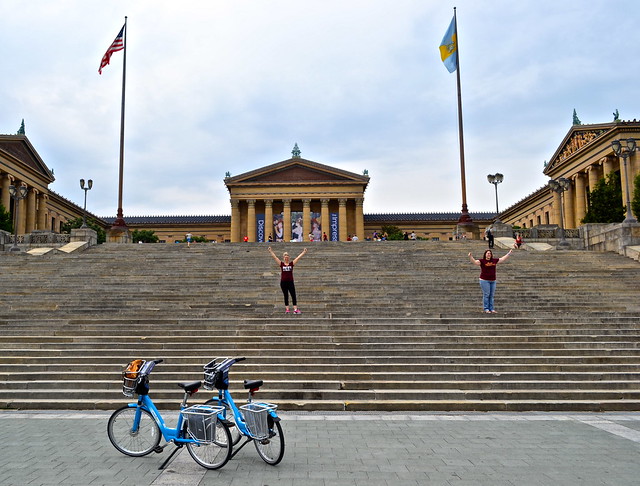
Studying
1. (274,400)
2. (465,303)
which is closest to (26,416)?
(274,400)

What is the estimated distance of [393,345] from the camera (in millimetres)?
11266

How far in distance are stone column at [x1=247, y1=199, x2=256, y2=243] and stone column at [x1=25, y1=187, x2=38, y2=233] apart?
25.5 meters

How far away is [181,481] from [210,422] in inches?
24.6

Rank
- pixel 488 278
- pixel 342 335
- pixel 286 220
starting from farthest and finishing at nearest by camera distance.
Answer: pixel 286 220, pixel 488 278, pixel 342 335

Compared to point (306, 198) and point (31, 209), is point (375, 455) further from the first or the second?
point (31, 209)

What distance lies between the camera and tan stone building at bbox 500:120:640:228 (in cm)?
5019

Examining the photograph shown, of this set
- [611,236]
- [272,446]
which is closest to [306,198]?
[611,236]

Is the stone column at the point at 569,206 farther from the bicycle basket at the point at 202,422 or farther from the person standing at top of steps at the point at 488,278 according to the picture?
the bicycle basket at the point at 202,422

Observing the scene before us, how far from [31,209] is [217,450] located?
6417cm

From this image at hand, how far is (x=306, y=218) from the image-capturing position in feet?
223

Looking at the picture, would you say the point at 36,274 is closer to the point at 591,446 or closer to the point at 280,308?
the point at 280,308

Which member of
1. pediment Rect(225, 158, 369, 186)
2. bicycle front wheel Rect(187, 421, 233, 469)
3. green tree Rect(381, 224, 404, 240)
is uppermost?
pediment Rect(225, 158, 369, 186)

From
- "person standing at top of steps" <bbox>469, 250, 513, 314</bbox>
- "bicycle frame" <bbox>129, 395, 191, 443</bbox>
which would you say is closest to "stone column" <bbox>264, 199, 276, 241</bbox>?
"person standing at top of steps" <bbox>469, 250, 513, 314</bbox>

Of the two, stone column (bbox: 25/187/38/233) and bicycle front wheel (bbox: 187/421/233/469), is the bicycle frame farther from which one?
stone column (bbox: 25/187/38/233)
